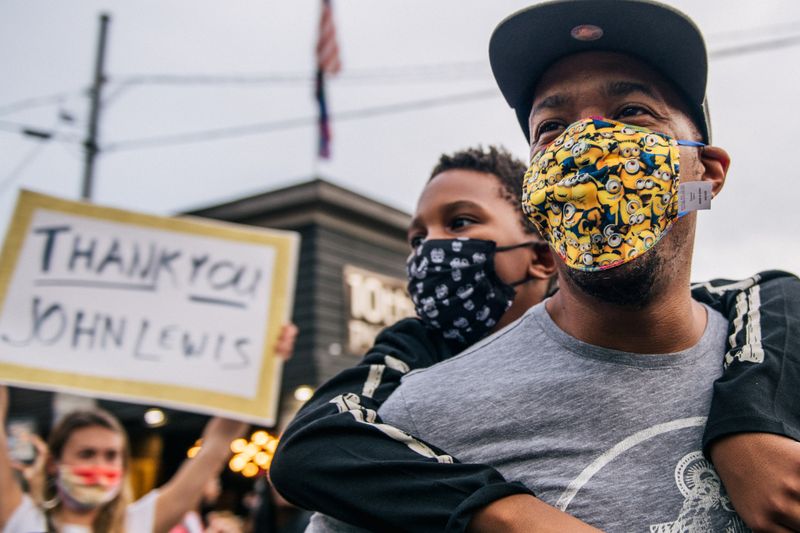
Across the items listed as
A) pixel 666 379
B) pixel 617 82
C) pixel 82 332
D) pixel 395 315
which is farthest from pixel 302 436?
pixel 395 315

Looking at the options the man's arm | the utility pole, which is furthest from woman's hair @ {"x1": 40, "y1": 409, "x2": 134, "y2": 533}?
the utility pole

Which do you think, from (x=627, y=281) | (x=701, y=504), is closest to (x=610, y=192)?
(x=627, y=281)

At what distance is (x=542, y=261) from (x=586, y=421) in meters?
1.10

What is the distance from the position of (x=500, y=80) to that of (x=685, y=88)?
394mm

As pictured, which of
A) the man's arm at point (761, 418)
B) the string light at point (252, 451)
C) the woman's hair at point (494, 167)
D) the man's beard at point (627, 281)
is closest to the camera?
the man's arm at point (761, 418)

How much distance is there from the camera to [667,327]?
1.54 m

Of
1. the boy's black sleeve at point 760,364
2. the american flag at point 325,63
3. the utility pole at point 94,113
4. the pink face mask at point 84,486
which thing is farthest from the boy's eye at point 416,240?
the american flag at point 325,63

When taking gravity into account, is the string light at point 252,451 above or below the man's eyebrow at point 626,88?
below

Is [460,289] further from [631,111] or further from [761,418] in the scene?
[761,418]

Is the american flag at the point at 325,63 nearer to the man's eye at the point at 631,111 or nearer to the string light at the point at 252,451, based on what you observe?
the string light at the point at 252,451

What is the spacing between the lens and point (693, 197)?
4.95 ft

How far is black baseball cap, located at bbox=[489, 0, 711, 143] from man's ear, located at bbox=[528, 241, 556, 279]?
90cm

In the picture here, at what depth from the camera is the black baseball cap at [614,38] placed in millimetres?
1559

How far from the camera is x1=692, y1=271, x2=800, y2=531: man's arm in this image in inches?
49.3
